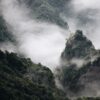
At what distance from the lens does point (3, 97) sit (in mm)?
197000

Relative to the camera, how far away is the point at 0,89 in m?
200

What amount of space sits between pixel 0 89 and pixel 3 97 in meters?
4.48
